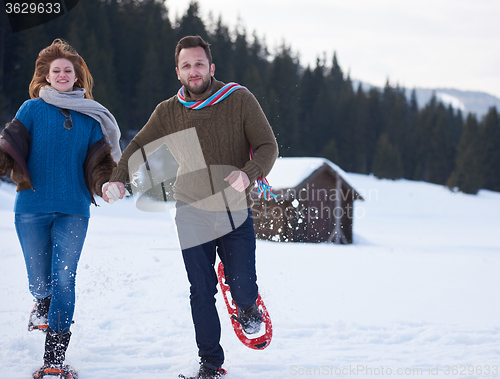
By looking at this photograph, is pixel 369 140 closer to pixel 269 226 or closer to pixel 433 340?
pixel 269 226

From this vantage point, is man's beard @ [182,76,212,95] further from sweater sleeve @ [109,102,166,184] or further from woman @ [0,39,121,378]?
woman @ [0,39,121,378]

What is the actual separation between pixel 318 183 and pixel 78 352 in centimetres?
1421

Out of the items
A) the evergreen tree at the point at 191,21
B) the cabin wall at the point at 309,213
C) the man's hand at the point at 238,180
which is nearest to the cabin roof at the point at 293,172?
the cabin wall at the point at 309,213

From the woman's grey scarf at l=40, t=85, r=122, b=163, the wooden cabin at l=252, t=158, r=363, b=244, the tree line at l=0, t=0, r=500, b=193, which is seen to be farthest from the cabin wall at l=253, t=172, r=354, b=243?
the tree line at l=0, t=0, r=500, b=193

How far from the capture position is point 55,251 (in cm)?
271

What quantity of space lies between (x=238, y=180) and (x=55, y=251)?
128 cm

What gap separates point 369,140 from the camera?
58.9 m

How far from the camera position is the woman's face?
2863mm

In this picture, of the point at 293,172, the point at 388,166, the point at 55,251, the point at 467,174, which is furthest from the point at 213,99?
the point at 388,166

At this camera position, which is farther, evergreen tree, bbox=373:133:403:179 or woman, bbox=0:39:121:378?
evergreen tree, bbox=373:133:403:179

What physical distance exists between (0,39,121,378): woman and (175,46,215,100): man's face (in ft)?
2.33

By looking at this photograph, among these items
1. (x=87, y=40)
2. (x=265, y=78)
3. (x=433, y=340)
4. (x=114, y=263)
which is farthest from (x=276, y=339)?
(x=265, y=78)

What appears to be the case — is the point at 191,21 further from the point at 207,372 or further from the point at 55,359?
the point at 207,372

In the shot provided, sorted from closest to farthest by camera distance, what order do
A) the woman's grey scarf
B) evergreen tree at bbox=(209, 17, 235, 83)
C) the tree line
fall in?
the woman's grey scarf → the tree line → evergreen tree at bbox=(209, 17, 235, 83)
